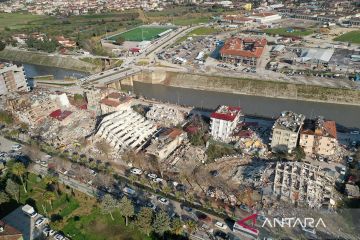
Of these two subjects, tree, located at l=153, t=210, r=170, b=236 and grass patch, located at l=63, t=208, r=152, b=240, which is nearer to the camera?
tree, located at l=153, t=210, r=170, b=236

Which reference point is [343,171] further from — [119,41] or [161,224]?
[119,41]

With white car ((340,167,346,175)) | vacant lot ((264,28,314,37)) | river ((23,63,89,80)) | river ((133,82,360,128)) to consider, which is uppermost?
vacant lot ((264,28,314,37))

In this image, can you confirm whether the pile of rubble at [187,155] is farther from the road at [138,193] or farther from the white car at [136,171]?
the road at [138,193]

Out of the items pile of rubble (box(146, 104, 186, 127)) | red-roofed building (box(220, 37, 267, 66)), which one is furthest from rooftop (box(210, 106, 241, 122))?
red-roofed building (box(220, 37, 267, 66))

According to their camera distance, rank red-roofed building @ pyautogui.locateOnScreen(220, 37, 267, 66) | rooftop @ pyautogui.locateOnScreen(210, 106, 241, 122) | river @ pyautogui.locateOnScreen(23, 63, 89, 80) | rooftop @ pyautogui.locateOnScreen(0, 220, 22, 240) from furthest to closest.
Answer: river @ pyautogui.locateOnScreen(23, 63, 89, 80) → red-roofed building @ pyautogui.locateOnScreen(220, 37, 267, 66) → rooftop @ pyautogui.locateOnScreen(210, 106, 241, 122) → rooftop @ pyautogui.locateOnScreen(0, 220, 22, 240)

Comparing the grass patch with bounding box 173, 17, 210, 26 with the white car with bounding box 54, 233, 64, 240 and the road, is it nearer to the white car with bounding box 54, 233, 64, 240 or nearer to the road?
the road
